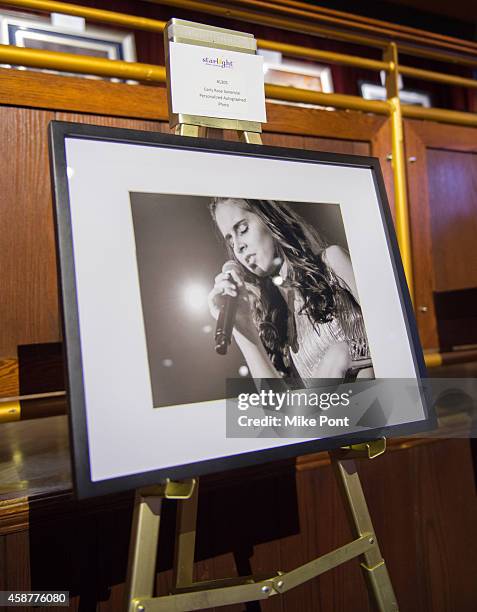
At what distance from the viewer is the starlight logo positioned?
80 cm

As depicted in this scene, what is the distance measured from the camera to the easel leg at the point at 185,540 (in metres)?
0.75

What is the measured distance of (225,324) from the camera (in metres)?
0.69

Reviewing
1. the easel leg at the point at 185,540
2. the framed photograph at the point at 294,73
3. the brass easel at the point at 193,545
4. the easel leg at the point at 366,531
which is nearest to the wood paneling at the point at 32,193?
the brass easel at the point at 193,545

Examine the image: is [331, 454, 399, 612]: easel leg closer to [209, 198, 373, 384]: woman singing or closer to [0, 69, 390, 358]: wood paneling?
[209, 198, 373, 384]: woman singing

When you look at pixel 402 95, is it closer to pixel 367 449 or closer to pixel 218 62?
pixel 218 62

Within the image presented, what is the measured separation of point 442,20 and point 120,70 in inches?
134

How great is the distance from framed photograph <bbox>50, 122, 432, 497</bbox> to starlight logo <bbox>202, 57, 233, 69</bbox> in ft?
0.52

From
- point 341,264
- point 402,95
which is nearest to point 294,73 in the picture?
point 402,95

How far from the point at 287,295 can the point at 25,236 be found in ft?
1.74

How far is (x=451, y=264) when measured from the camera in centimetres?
147

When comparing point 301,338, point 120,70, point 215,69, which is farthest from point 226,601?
point 120,70

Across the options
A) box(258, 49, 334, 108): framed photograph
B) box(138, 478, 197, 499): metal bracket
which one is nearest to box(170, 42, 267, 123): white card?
box(138, 478, 197, 499): metal bracket

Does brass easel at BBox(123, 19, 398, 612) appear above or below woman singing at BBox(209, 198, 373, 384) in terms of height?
below

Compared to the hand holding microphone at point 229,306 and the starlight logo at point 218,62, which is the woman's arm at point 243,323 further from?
the starlight logo at point 218,62
